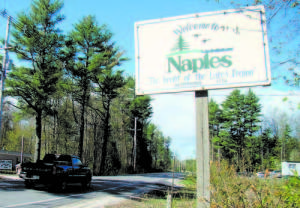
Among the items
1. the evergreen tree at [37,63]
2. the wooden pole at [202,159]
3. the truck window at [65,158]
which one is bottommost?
the truck window at [65,158]

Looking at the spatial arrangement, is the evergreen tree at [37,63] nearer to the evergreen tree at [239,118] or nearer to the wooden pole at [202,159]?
the wooden pole at [202,159]

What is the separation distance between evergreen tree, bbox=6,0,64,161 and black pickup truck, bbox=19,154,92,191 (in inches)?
389

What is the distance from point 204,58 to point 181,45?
36 centimetres

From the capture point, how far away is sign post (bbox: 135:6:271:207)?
134 inches

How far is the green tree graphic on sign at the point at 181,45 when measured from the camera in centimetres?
360

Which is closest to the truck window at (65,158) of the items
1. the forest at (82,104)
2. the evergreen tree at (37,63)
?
the forest at (82,104)

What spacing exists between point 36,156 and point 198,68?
22187mm

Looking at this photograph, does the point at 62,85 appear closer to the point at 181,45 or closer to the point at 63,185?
the point at 63,185

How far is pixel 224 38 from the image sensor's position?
3.54 meters

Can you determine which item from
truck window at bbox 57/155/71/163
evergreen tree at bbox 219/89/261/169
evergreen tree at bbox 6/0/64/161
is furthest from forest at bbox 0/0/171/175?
evergreen tree at bbox 219/89/261/169

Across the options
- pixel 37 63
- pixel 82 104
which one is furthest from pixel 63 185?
pixel 82 104

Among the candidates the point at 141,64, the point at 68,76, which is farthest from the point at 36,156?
the point at 141,64

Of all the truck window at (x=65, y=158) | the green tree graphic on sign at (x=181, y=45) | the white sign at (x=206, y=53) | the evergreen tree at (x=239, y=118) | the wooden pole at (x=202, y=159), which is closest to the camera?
the wooden pole at (x=202, y=159)

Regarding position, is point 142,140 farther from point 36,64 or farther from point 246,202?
point 246,202
